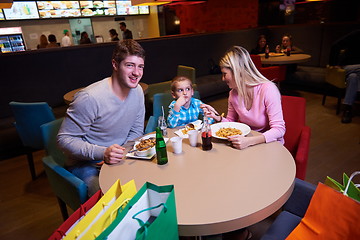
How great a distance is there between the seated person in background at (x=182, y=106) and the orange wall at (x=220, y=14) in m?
7.15

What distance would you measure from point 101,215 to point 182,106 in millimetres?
1474

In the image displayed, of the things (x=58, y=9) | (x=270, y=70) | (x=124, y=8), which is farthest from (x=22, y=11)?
(x=270, y=70)

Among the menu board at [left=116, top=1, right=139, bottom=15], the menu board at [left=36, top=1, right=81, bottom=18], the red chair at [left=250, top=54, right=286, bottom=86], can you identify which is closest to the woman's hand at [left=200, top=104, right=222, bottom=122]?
the red chair at [left=250, top=54, right=286, bottom=86]

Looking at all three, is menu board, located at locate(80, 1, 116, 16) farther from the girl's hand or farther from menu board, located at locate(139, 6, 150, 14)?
the girl's hand

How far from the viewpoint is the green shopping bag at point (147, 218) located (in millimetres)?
784

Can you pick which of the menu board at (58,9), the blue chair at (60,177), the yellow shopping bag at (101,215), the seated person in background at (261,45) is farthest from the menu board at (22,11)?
the yellow shopping bag at (101,215)

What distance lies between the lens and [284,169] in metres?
1.33

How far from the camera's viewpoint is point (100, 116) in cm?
173

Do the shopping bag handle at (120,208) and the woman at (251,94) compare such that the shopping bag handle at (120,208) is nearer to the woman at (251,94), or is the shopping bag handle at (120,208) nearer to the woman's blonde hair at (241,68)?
the woman at (251,94)

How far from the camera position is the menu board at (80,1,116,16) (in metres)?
8.16

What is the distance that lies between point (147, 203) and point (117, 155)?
1.90ft

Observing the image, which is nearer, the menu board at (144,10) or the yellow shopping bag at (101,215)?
the yellow shopping bag at (101,215)

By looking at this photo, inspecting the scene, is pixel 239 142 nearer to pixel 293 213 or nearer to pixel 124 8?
pixel 293 213

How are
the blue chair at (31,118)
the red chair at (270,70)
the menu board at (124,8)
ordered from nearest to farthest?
the blue chair at (31,118) < the red chair at (270,70) < the menu board at (124,8)
